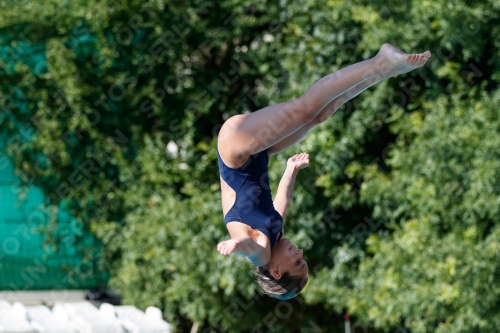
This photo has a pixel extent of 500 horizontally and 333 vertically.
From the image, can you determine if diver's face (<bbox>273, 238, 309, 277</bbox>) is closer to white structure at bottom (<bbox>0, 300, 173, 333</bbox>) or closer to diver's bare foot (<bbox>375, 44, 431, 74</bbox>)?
diver's bare foot (<bbox>375, 44, 431, 74</bbox>)

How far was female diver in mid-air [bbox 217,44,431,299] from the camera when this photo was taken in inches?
136

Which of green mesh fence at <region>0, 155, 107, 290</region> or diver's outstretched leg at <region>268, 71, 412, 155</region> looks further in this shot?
green mesh fence at <region>0, 155, 107, 290</region>

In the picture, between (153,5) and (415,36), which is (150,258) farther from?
(415,36)

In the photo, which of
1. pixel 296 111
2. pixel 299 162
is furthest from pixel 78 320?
pixel 296 111

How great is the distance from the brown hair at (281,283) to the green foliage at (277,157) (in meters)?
2.85

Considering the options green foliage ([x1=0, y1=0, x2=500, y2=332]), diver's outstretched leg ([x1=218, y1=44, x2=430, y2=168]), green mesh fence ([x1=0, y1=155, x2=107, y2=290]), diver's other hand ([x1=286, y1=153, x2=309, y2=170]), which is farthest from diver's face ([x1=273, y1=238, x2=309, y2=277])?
green mesh fence ([x1=0, y1=155, x2=107, y2=290])

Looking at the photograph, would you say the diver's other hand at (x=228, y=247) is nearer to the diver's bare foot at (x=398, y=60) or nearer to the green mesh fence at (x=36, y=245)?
the diver's bare foot at (x=398, y=60)

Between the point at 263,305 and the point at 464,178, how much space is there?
8.32ft

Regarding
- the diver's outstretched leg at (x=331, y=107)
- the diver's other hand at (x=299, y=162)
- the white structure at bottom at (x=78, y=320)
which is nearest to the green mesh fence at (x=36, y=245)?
the white structure at bottom at (x=78, y=320)

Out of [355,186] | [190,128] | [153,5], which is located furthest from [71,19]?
[355,186]

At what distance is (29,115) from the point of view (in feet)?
29.6

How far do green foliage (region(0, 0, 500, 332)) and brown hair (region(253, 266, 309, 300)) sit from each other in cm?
285

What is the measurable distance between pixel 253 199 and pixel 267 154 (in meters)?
0.36

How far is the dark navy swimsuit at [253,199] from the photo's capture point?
12.1 feet
